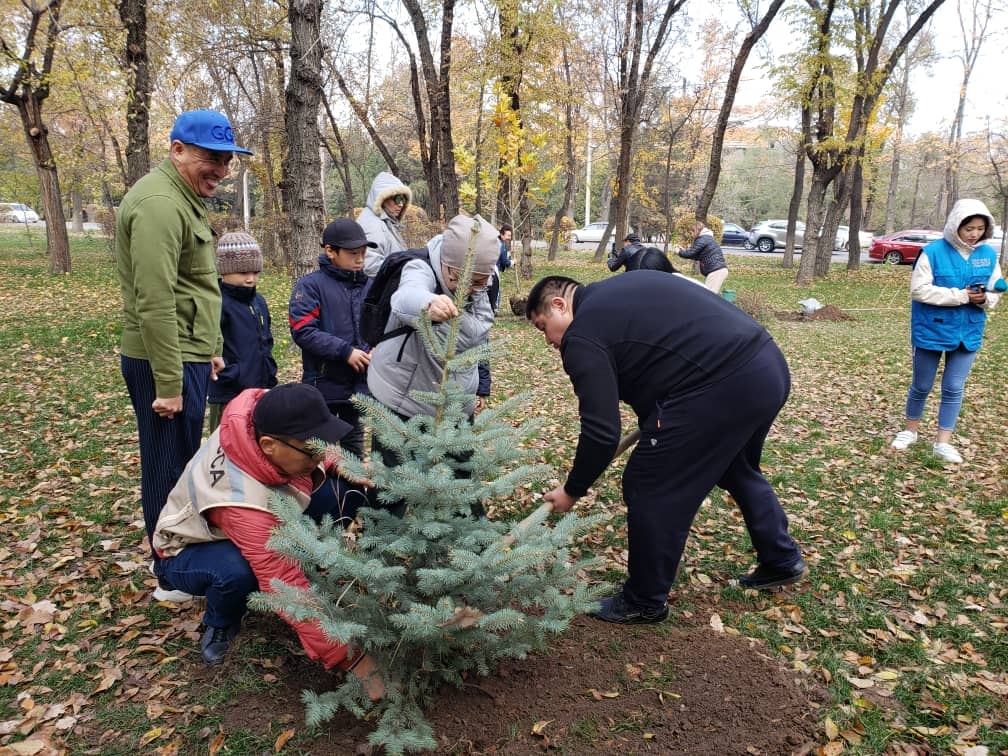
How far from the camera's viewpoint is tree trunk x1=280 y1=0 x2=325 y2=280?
283 inches

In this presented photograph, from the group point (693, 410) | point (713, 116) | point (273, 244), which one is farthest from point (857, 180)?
point (693, 410)

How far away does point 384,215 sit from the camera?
517 cm

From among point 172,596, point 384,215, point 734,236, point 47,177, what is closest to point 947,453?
point 384,215

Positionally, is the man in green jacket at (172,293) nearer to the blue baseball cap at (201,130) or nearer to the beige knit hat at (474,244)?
the blue baseball cap at (201,130)

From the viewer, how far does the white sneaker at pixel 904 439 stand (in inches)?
226

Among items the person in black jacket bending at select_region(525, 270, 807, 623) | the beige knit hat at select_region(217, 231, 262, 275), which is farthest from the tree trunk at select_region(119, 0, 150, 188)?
the person in black jacket bending at select_region(525, 270, 807, 623)

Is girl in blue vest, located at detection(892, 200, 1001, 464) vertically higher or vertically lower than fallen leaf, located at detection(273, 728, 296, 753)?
higher

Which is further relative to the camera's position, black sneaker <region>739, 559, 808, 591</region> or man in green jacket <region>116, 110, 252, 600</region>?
black sneaker <region>739, 559, 808, 591</region>

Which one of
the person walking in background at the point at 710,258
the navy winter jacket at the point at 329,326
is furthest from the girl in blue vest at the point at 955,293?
the person walking in background at the point at 710,258

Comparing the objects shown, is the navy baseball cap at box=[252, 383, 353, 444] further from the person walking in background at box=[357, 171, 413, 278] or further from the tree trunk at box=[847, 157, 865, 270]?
the tree trunk at box=[847, 157, 865, 270]

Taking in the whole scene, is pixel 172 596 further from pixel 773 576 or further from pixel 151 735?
pixel 773 576

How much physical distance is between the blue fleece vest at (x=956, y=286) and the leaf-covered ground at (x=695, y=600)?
105 cm

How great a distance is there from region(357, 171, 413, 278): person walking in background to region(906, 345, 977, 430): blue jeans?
4.39m

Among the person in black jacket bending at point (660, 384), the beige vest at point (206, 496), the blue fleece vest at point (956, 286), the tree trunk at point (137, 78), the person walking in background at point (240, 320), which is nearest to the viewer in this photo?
the beige vest at point (206, 496)
